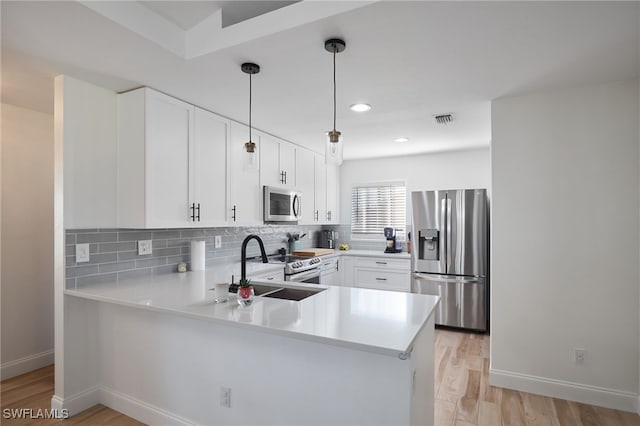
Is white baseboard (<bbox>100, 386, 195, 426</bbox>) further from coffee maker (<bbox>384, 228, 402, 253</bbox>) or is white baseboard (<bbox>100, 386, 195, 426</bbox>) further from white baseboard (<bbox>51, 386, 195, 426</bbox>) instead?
coffee maker (<bbox>384, 228, 402, 253</bbox>)

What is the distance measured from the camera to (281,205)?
4.00 m

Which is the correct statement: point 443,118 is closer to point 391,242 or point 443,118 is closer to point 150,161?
point 391,242

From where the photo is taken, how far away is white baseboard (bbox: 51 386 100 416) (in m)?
2.36

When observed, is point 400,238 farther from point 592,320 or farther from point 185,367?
point 185,367

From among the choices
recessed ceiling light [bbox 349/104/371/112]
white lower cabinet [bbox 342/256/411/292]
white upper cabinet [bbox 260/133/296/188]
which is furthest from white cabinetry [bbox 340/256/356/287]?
recessed ceiling light [bbox 349/104/371/112]

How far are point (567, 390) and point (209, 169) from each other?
10.7ft

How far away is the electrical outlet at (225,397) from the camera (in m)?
1.99

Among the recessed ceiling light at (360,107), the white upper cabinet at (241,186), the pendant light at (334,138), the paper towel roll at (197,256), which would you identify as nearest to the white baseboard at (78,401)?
the paper towel roll at (197,256)

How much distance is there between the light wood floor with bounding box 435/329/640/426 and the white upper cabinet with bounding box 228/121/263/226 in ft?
7.38

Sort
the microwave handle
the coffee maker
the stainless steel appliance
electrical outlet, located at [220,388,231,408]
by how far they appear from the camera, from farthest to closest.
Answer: the stainless steel appliance → the coffee maker → the microwave handle → electrical outlet, located at [220,388,231,408]

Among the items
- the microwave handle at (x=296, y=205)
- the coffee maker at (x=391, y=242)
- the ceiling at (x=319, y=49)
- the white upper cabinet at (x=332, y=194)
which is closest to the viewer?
the ceiling at (x=319, y=49)

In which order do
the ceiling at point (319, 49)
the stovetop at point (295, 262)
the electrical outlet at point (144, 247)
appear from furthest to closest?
the stovetop at point (295, 262) < the electrical outlet at point (144, 247) < the ceiling at point (319, 49)

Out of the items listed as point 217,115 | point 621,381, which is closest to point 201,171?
point 217,115

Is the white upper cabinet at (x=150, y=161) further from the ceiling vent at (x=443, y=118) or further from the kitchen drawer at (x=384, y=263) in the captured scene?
the kitchen drawer at (x=384, y=263)
